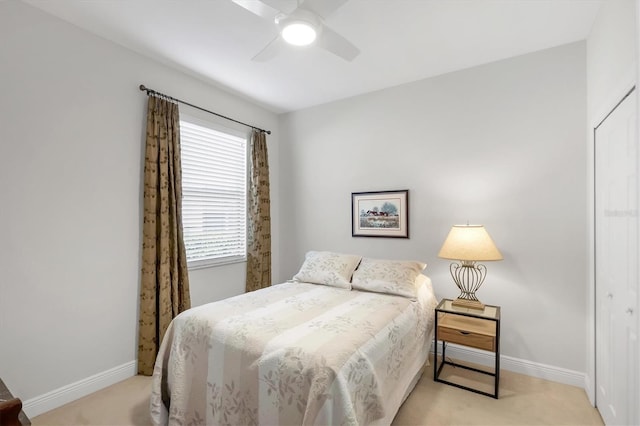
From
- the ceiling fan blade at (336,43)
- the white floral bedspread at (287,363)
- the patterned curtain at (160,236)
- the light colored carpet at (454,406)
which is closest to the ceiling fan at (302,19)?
the ceiling fan blade at (336,43)

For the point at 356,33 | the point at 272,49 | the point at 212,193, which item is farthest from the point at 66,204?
the point at 356,33

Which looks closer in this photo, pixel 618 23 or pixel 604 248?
pixel 618 23

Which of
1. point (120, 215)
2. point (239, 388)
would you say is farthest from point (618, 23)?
point (120, 215)

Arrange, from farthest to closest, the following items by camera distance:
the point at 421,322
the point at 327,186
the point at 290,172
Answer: the point at 290,172 → the point at 327,186 → the point at 421,322

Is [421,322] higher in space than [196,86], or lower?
lower


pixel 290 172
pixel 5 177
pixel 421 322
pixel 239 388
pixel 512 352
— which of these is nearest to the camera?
pixel 239 388

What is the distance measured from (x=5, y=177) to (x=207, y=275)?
1778mm

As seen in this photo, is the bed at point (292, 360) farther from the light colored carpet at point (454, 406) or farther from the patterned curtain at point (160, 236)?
the patterned curtain at point (160, 236)

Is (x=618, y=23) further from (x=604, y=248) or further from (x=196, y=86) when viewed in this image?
(x=196, y=86)

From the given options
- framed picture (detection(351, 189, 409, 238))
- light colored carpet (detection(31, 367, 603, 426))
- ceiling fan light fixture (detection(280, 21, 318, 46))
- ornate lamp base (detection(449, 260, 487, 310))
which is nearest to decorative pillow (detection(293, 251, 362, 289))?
framed picture (detection(351, 189, 409, 238))

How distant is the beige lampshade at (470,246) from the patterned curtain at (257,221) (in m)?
2.13

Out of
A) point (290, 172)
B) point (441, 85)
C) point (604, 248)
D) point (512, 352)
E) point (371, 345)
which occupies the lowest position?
point (512, 352)

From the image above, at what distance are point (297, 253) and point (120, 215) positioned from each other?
6.77ft

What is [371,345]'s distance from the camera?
1.75 m
